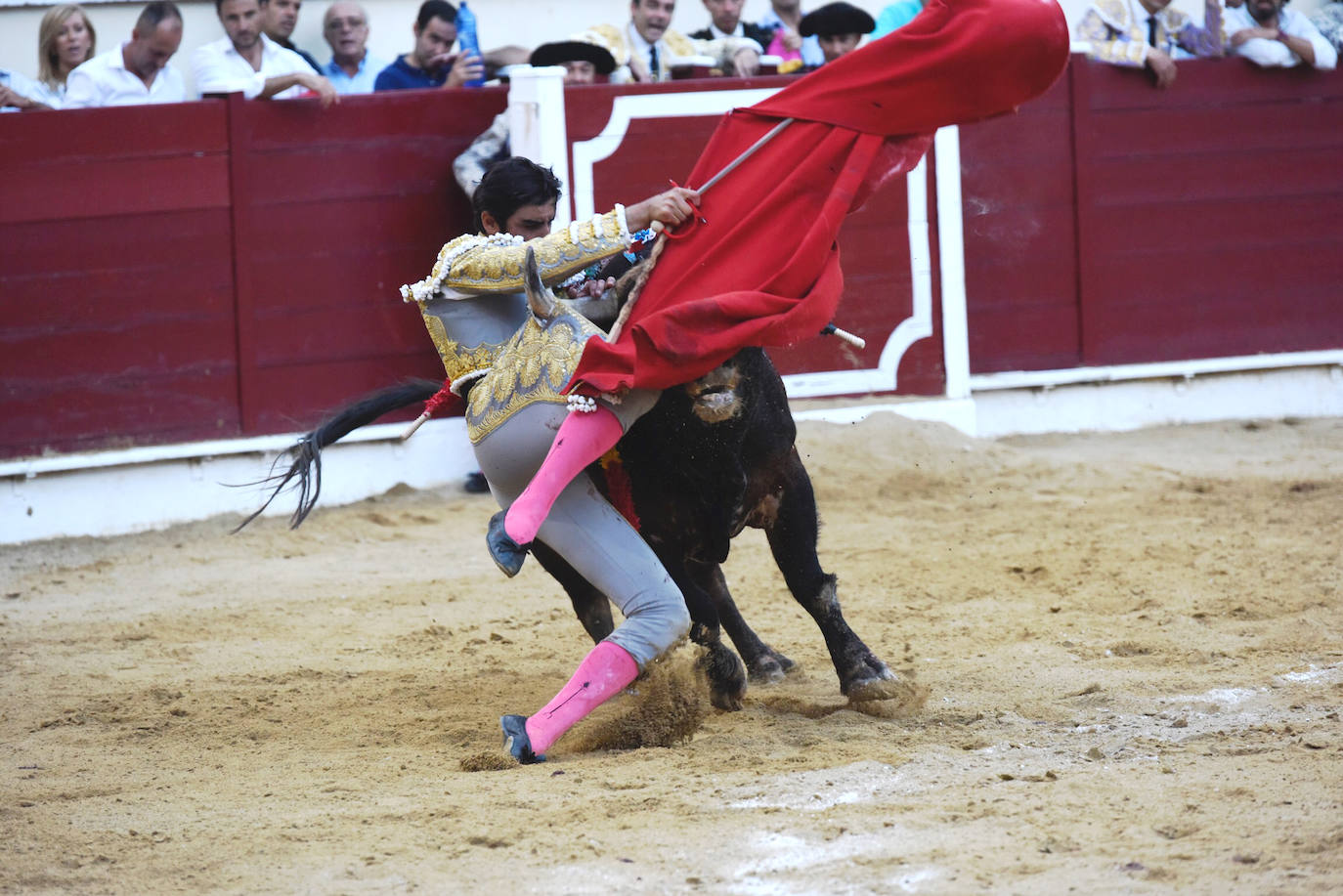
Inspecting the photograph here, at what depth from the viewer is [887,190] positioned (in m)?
6.90

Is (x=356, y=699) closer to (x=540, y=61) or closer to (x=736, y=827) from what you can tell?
(x=736, y=827)

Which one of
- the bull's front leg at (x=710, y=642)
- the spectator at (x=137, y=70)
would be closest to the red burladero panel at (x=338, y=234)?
the spectator at (x=137, y=70)

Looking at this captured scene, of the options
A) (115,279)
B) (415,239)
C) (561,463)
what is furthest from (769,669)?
(115,279)

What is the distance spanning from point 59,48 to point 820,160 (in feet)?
13.6

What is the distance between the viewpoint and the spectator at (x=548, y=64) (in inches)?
255

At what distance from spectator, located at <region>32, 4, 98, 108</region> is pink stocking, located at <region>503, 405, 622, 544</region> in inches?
162

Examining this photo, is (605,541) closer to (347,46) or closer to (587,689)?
(587,689)

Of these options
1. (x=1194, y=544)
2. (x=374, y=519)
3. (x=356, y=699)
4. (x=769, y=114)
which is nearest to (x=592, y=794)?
(x=356, y=699)

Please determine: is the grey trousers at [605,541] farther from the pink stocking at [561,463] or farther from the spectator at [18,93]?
the spectator at [18,93]

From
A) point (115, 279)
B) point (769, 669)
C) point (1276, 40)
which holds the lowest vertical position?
point (769, 669)

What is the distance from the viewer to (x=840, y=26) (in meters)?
7.01

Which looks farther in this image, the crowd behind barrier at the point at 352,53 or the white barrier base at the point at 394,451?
the crowd behind barrier at the point at 352,53

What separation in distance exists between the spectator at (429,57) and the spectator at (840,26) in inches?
59.5

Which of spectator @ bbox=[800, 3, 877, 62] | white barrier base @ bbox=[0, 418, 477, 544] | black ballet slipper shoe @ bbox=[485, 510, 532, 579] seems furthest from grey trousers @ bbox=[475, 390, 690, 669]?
spectator @ bbox=[800, 3, 877, 62]
